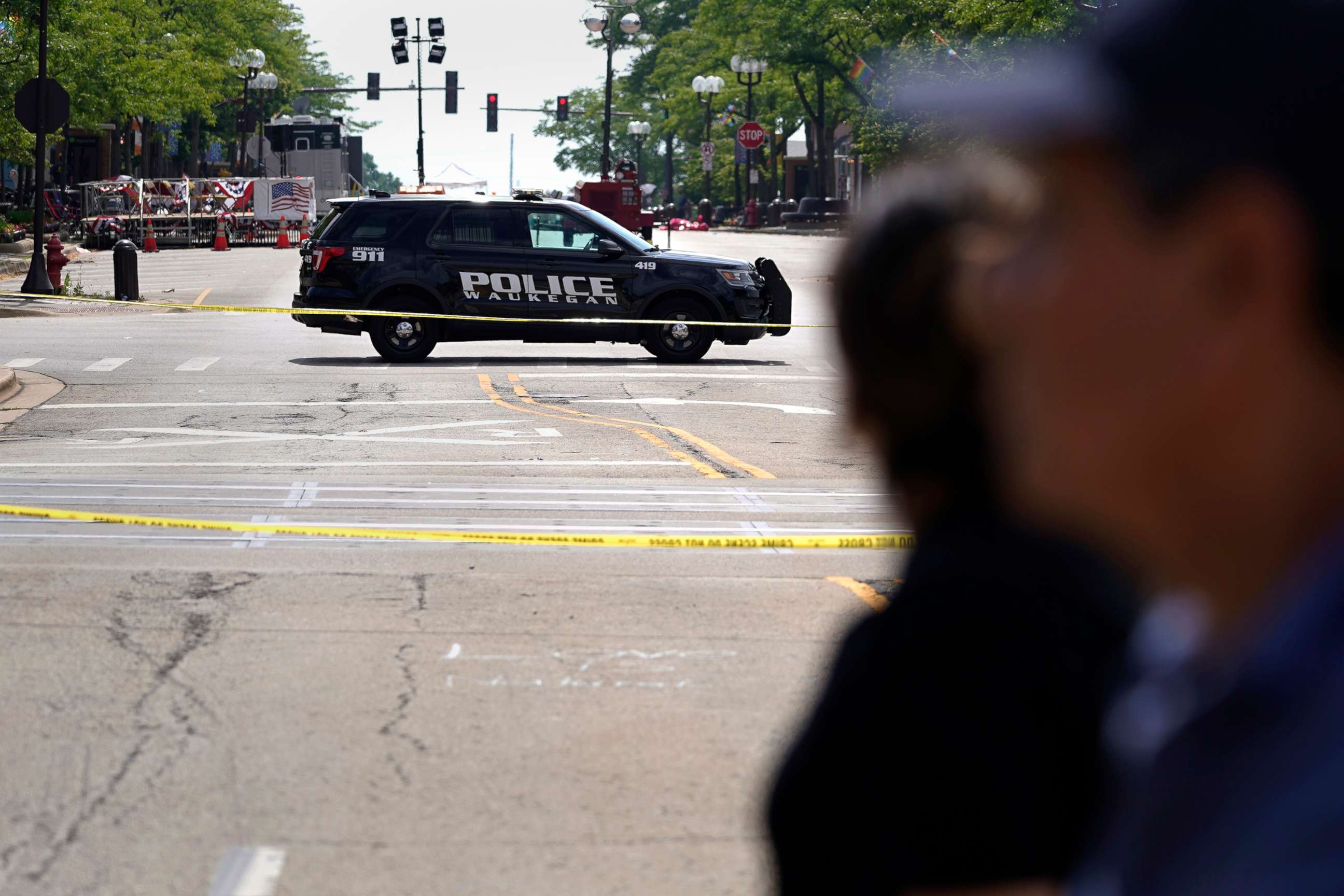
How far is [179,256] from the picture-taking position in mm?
44219

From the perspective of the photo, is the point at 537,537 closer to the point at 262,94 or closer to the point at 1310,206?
the point at 1310,206

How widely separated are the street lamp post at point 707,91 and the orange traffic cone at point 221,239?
20120 millimetres

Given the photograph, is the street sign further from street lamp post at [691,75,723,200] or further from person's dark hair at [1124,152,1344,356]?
street lamp post at [691,75,723,200]

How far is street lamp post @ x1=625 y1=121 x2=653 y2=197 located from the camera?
84812 mm

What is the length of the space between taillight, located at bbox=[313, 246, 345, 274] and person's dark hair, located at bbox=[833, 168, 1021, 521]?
18216 millimetres

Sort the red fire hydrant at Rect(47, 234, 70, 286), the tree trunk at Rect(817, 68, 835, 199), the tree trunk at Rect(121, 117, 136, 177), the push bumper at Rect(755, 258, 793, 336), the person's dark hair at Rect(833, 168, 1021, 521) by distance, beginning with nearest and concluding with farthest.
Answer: the person's dark hair at Rect(833, 168, 1021, 521) → the push bumper at Rect(755, 258, 793, 336) → the red fire hydrant at Rect(47, 234, 70, 286) → the tree trunk at Rect(121, 117, 136, 177) → the tree trunk at Rect(817, 68, 835, 199)

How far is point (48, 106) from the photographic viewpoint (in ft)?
86.4

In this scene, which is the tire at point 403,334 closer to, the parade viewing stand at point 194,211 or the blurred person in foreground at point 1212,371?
the blurred person in foreground at point 1212,371

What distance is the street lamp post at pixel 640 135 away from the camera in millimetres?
84812

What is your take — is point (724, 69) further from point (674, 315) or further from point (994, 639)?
point (994, 639)

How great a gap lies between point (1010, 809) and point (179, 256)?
45.6 meters

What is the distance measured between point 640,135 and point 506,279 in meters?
75.1

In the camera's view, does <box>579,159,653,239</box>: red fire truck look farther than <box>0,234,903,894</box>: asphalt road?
Yes

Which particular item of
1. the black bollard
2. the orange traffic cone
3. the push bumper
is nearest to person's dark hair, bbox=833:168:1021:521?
the push bumper
